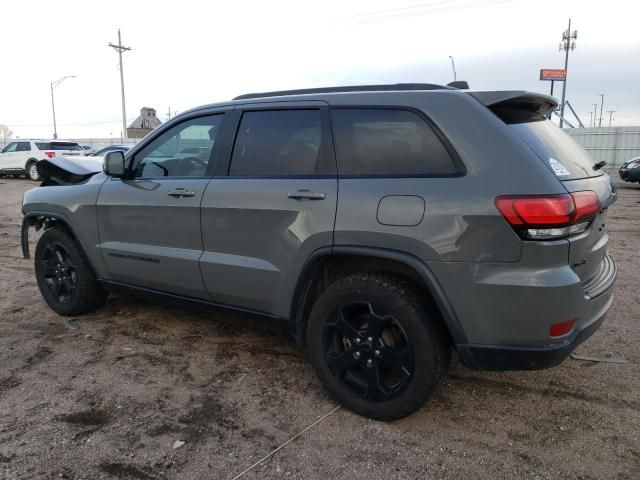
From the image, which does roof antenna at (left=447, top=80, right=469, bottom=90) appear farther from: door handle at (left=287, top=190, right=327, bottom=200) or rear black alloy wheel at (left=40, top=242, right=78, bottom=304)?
rear black alloy wheel at (left=40, top=242, right=78, bottom=304)

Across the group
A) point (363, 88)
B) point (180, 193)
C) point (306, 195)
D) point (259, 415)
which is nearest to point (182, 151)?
point (180, 193)

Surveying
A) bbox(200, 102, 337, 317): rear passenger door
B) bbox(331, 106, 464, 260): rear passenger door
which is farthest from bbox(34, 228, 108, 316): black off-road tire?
bbox(331, 106, 464, 260): rear passenger door

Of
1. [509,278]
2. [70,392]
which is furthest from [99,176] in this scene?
[509,278]

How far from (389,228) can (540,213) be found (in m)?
0.72

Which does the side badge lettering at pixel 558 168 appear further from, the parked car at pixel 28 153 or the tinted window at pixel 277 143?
the parked car at pixel 28 153

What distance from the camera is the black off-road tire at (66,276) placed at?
4.50 metres

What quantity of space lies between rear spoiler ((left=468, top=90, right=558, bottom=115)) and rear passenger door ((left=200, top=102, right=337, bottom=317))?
0.88m

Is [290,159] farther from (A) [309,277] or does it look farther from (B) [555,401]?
(B) [555,401]

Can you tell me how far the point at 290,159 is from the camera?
3268 millimetres

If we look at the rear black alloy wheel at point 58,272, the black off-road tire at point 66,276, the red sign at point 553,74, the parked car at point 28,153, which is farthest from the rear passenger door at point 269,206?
the red sign at point 553,74

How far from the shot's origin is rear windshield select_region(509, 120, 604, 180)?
8.71ft

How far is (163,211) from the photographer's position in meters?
3.77

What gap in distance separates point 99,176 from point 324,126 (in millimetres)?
2196

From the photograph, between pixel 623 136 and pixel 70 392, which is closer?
pixel 70 392
